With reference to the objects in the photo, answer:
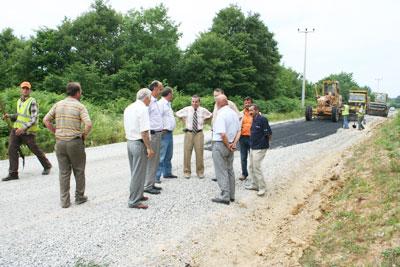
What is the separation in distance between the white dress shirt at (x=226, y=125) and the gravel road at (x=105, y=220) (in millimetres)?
1235

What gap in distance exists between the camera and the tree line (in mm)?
28672

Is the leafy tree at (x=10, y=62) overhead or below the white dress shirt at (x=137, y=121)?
overhead

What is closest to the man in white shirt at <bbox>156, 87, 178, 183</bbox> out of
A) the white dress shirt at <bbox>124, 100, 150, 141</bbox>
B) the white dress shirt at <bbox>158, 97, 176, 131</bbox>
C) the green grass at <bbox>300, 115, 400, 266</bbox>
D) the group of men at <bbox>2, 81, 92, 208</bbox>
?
the white dress shirt at <bbox>158, 97, 176, 131</bbox>

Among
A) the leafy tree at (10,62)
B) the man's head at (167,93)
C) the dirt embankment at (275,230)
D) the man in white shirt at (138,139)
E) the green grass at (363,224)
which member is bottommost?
the dirt embankment at (275,230)

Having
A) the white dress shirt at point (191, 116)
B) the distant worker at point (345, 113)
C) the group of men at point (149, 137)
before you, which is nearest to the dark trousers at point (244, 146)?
the group of men at point (149, 137)

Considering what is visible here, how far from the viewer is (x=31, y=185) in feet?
26.2

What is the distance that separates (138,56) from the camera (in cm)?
3416

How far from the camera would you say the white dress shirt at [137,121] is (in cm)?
623

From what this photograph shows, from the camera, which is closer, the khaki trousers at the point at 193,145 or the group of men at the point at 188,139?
the group of men at the point at 188,139

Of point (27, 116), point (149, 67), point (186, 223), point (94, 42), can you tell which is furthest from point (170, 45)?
point (186, 223)

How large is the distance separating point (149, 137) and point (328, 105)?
24675mm

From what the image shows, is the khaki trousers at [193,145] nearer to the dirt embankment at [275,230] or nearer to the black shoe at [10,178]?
the dirt embankment at [275,230]

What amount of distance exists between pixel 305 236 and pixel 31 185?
5431 mm

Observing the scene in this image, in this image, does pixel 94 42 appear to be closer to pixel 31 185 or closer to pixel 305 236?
pixel 31 185
